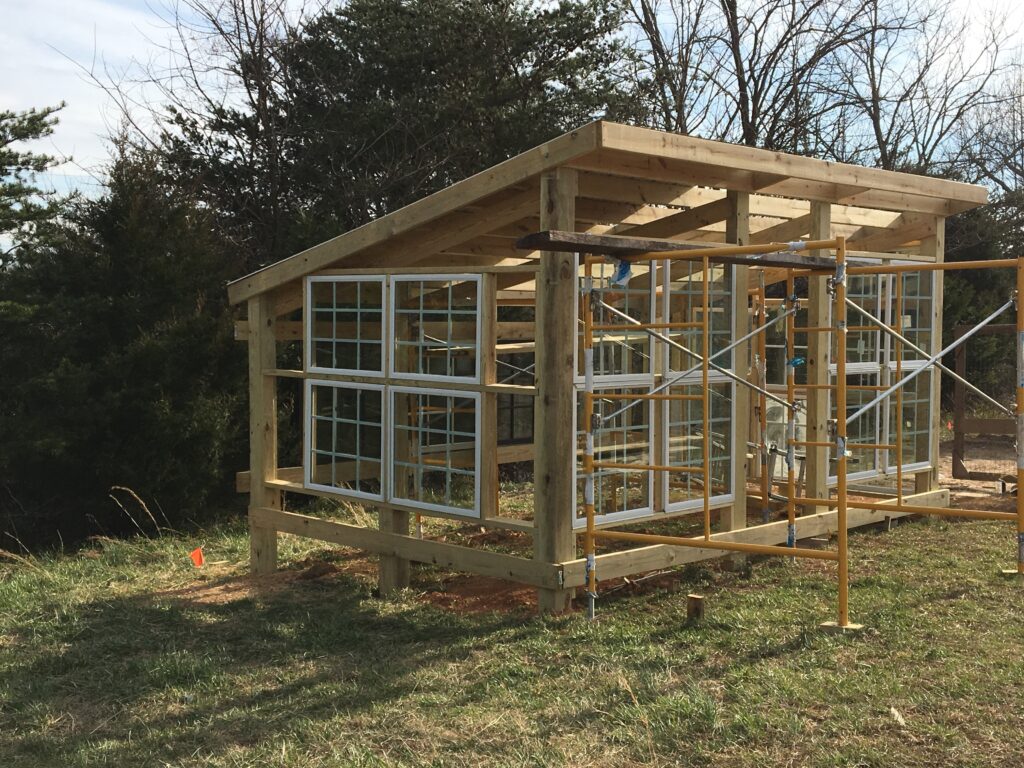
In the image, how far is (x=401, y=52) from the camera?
616 inches

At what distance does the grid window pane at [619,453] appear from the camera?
7.04 meters

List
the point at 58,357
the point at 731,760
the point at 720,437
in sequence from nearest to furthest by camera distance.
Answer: the point at 731,760 < the point at 720,437 < the point at 58,357

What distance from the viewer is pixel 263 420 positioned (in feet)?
27.5

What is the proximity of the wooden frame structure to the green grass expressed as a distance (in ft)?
1.45

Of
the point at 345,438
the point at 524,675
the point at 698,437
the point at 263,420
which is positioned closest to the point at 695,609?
the point at 524,675

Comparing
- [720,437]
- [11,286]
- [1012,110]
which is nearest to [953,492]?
[720,437]

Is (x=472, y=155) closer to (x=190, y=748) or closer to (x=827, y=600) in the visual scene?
(x=827, y=600)

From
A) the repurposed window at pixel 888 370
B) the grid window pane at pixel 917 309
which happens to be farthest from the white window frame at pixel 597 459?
the grid window pane at pixel 917 309


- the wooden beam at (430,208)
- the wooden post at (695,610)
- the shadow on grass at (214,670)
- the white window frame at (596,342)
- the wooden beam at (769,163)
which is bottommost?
the shadow on grass at (214,670)

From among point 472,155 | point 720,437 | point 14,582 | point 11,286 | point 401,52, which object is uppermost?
point 401,52

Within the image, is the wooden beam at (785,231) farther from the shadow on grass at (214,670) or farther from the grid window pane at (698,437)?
the shadow on grass at (214,670)

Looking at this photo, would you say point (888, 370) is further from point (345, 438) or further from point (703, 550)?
point (345, 438)

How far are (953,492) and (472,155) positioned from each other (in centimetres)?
881

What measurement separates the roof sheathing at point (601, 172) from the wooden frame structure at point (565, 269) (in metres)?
0.01
